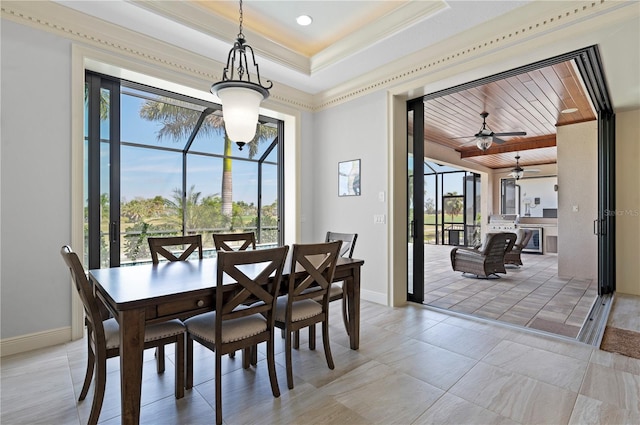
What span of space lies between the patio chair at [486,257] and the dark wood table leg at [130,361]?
5356 millimetres

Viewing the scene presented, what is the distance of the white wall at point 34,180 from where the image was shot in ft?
8.34

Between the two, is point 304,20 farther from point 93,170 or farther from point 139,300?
point 139,300

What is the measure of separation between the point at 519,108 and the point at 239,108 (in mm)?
4690

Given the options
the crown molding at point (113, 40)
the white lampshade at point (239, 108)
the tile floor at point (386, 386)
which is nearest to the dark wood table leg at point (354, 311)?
the tile floor at point (386, 386)

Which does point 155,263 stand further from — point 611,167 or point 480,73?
point 611,167

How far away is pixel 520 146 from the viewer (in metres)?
7.36

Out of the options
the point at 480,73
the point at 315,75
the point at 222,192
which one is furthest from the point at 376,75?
the point at 222,192

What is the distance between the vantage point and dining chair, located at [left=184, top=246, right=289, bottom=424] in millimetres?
1756

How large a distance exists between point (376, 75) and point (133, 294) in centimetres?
352

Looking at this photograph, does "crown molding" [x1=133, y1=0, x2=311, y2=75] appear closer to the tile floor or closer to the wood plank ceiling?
the wood plank ceiling

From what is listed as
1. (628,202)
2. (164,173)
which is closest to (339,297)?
(164,173)

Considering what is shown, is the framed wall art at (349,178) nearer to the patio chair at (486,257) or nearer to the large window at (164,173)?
the large window at (164,173)

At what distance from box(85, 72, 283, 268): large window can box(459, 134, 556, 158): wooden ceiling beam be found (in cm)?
513

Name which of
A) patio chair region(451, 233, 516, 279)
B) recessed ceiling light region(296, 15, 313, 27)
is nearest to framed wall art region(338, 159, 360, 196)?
recessed ceiling light region(296, 15, 313, 27)
